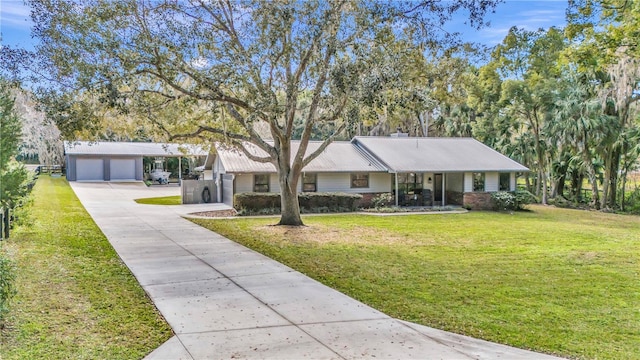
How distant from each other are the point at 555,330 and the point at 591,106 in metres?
23.3

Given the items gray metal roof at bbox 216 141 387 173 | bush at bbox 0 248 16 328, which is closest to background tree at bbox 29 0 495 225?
bush at bbox 0 248 16 328

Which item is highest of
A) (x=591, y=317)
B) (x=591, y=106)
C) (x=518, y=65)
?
(x=518, y=65)

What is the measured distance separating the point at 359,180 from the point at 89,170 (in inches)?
989

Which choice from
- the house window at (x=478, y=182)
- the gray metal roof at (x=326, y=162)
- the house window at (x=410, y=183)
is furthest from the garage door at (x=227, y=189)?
the house window at (x=478, y=182)

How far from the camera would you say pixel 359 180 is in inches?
968

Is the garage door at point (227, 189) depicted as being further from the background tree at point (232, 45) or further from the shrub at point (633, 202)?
the shrub at point (633, 202)

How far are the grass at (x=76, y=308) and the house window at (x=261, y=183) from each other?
37.7ft

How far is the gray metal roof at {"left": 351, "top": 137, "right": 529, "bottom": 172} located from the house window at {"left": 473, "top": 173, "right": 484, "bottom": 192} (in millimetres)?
600

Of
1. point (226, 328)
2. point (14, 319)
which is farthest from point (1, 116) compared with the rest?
point (226, 328)

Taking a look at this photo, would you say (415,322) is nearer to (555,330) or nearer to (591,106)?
(555,330)

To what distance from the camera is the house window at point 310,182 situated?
23.8 meters

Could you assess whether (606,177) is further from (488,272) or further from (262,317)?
(262,317)

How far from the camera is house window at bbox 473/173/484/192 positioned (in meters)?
25.5

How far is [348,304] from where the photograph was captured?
288 inches
